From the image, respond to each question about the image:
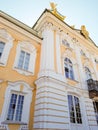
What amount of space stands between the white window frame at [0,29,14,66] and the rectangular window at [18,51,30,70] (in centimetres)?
118

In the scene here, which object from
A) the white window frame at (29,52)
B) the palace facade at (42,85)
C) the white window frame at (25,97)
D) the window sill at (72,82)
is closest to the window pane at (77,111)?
the palace facade at (42,85)

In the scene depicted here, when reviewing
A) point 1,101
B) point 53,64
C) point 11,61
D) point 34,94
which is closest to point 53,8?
point 53,64

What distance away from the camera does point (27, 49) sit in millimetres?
10734

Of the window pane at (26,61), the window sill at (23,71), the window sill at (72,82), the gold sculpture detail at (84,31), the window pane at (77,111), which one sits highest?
the gold sculpture detail at (84,31)

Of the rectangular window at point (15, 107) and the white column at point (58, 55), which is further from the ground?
the white column at point (58, 55)

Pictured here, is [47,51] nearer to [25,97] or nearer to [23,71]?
[23,71]

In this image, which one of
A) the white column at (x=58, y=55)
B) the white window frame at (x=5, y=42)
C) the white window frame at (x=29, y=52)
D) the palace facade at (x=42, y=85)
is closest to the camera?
the palace facade at (x=42, y=85)

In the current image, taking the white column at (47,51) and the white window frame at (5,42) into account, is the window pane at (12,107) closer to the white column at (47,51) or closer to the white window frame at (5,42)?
the white window frame at (5,42)

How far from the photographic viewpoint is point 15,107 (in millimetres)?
7469

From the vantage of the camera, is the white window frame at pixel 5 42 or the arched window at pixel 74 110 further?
the arched window at pixel 74 110

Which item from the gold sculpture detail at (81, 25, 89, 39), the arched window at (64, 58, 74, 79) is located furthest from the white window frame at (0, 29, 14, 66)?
the gold sculpture detail at (81, 25, 89, 39)

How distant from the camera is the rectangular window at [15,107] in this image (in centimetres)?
712

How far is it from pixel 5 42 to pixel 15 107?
17.3 ft

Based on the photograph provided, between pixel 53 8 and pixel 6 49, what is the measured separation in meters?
11.2
